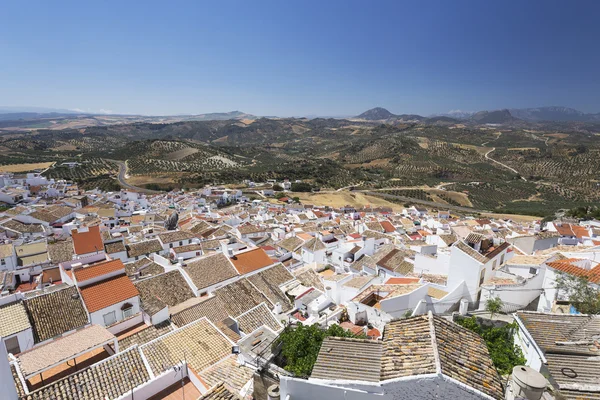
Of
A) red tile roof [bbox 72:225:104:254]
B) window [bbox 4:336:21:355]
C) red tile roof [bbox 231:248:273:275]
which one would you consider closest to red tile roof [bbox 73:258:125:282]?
window [bbox 4:336:21:355]

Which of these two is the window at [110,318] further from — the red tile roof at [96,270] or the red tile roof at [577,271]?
the red tile roof at [577,271]

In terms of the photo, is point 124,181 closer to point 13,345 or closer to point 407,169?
point 13,345

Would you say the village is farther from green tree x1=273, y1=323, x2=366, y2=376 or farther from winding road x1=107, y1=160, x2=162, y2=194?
winding road x1=107, y1=160, x2=162, y2=194

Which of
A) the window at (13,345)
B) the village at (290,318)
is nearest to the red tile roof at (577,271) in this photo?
the village at (290,318)

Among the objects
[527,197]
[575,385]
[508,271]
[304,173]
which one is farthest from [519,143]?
[575,385]

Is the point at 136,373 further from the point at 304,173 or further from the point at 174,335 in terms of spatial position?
the point at 304,173

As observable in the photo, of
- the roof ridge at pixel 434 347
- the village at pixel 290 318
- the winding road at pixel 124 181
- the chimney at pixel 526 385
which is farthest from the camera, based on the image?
the winding road at pixel 124 181
